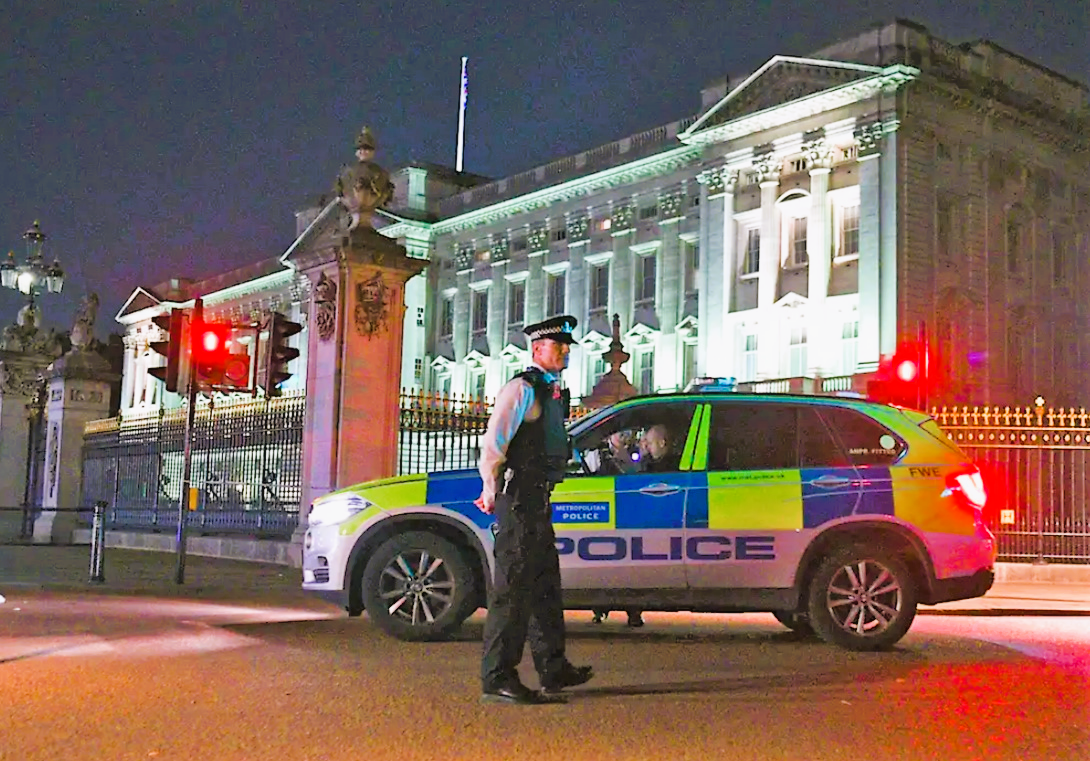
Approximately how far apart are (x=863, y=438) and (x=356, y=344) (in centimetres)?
822

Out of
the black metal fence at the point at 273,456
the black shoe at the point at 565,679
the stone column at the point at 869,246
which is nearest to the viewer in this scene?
the black shoe at the point at 565,679

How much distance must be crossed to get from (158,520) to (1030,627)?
627 inches

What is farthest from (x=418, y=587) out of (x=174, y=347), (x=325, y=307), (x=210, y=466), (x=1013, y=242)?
(x=1013, y=242)

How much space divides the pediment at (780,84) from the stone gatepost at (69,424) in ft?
104

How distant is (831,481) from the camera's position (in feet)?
30.0

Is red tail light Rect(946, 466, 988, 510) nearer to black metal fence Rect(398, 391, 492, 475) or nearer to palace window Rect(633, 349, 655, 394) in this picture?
black metal fence Rect(398, 391, 492, 475)

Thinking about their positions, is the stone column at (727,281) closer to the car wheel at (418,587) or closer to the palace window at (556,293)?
the palace window at (556,293)

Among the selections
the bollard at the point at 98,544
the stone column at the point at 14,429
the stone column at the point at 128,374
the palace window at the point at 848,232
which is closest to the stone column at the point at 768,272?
the palace window at the point at 848,232

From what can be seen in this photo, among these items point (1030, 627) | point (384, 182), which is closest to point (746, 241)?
point (384, 182)

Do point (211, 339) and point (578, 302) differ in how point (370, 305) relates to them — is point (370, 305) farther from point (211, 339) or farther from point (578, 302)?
point (578, 302)

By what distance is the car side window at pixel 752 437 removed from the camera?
9242 mm

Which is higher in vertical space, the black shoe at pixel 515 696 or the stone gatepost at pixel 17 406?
the stone gatepost at pixel 17 406

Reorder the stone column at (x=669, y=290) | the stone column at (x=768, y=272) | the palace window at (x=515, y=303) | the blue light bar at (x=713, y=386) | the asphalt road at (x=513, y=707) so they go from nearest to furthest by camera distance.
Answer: the asphalt road at (x=513, y=707)
the blue light bar at (x=713, y=386)
the stone column at (x=768, y=272)
the stone column at (x=669, y=290)
the palace window at (x=515, y=303)

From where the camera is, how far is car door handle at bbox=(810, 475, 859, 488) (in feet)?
30.0
